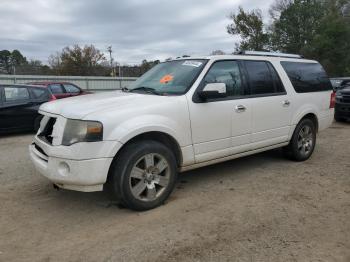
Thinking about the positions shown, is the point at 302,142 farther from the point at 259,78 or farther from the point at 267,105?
the point at 259,78

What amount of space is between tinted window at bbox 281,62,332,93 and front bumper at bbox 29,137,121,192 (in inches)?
138

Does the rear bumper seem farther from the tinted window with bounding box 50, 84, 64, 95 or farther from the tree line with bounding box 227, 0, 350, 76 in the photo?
the tree line with bounding box 227, 0, 350, 76

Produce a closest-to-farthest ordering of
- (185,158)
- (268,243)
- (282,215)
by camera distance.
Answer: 1. (268,243)
2. (282,215)
3. (185,158)

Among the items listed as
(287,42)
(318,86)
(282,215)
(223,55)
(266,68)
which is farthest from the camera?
(287,42)

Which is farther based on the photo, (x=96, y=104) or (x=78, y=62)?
(x=78, y=62)

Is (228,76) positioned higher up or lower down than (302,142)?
higher up

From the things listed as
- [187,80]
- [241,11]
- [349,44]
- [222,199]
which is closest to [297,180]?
[222,199]

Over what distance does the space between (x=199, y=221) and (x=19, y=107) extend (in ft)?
24.2

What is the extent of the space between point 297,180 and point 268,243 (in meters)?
2.09

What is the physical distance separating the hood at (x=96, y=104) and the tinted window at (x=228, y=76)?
33.2 inches

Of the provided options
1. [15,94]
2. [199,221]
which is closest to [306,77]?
[199,221]

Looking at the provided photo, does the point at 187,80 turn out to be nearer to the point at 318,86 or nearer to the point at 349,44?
the point at 318,86

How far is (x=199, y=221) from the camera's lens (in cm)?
388

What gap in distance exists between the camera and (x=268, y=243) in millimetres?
3385
